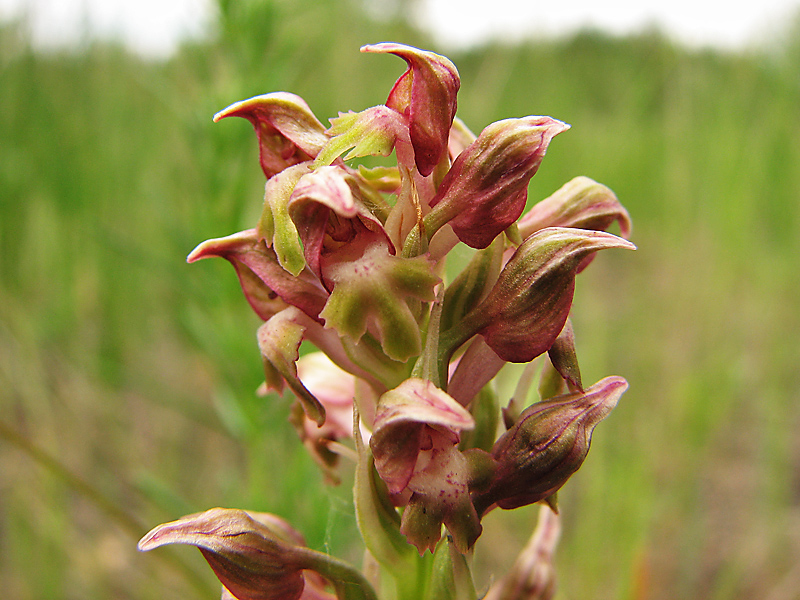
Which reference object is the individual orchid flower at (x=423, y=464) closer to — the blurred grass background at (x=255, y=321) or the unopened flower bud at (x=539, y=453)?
the unopened flower bud at (x=539, y=453)

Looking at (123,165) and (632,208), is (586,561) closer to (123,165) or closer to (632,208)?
(123,165)

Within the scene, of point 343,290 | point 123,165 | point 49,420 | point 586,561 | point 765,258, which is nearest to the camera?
point 343,290

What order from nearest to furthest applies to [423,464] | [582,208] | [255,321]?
1. [423,464]
2. [582,208]
3. [255,321]

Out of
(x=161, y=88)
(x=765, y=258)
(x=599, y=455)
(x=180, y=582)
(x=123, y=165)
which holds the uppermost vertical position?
(x=161, y=88)

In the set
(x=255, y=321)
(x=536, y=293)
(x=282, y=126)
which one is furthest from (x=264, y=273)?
(x=255, y=321)

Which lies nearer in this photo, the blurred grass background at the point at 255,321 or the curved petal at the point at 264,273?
the curved petal at the point at 264,273

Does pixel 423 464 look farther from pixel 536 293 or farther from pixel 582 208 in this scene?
pixel 582 208

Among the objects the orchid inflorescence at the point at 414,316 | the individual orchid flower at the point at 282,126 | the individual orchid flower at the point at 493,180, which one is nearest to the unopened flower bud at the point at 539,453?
the orchid inflorescence at the point at 414,316

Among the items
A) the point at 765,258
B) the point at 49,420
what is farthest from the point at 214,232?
the point at 765,258
